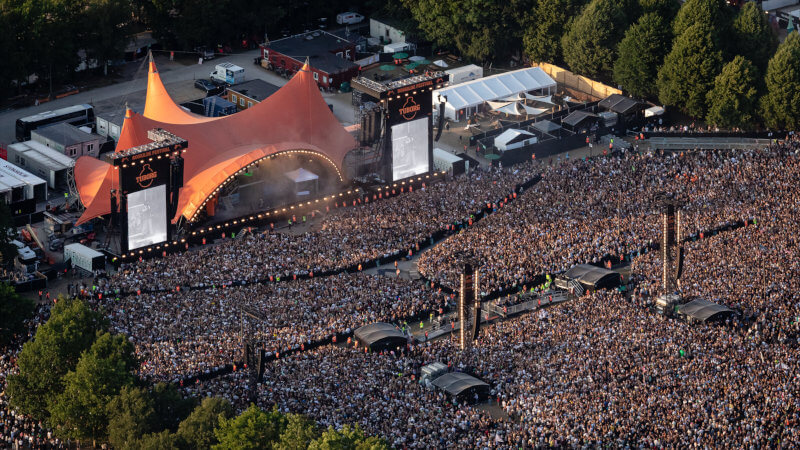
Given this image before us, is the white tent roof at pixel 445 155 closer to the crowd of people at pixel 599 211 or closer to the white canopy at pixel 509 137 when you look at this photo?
the white canopy at pixel 509 137

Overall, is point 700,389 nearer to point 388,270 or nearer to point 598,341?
point 598,341

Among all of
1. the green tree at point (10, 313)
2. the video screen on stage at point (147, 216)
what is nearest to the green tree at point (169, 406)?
the green tree at point (10, 313)

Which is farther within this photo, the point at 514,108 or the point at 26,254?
the point at 514,108

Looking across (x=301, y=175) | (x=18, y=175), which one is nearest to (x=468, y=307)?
(x=301, y=175)

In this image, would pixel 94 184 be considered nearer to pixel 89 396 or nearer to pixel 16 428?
pixel 16 428

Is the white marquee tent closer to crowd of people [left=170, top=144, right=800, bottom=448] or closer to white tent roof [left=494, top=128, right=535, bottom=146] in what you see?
white tent roof [left=494, top=128, right=535, bottom=146]

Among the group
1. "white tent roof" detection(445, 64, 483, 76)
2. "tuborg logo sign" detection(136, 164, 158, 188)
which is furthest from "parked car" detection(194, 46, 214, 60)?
"tuborg logo sign" detection(136, 164, 158, 188)
